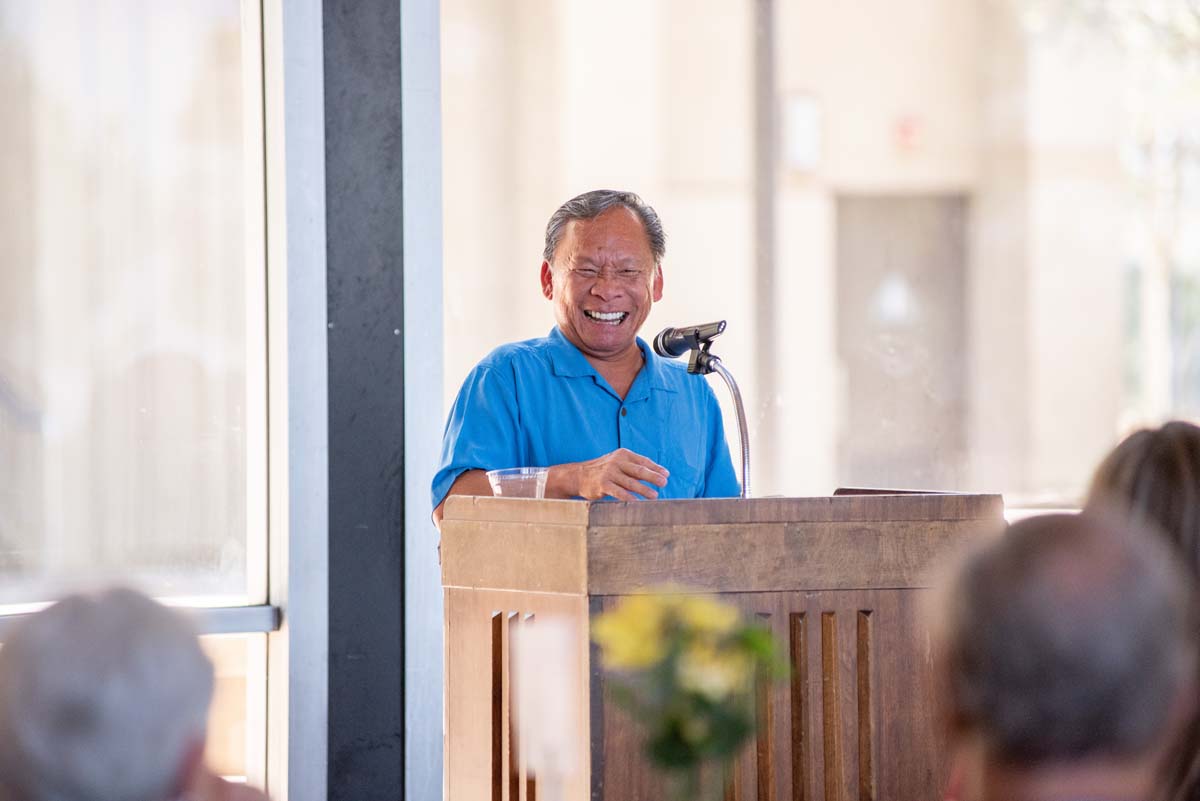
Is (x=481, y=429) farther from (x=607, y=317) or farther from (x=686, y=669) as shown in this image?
(x=686, y=669)

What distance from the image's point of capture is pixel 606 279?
112 inches

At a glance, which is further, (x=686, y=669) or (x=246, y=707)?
(x=246, y=707)

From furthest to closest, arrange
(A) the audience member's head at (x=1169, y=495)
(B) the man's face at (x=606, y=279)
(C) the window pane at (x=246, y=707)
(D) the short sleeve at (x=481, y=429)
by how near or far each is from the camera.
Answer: (C) the window pane at (x=246, y=707)
(B) the man's face at (x=606, y=279)
(D) the short sleeve at (x=481, y=429)
(A) the audience member's head at (x=1169, y=495)

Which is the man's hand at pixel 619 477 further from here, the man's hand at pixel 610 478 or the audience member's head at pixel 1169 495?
the audience member's head at pixel 1169 495

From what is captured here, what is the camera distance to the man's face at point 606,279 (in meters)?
2.85

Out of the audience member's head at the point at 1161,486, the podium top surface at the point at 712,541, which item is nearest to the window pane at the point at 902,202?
the podium top surface at the point at 712,541

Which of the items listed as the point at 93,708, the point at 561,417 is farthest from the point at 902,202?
the point at 93,708

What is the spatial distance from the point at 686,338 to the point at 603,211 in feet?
1.50

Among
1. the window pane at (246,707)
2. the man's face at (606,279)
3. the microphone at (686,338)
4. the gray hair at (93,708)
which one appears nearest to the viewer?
the gray hair at (93,708)

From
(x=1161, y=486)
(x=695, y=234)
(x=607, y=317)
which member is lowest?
(x=1161, y=486)

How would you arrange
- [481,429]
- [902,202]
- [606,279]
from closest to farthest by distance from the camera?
[481,429]
[606,279]
[902,202]

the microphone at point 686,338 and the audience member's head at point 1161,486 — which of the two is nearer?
the audience member's head at point 1161,486

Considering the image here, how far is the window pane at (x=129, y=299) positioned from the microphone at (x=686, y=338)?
131cm

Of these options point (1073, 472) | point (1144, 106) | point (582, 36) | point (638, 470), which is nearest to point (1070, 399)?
point (1073, 472)
